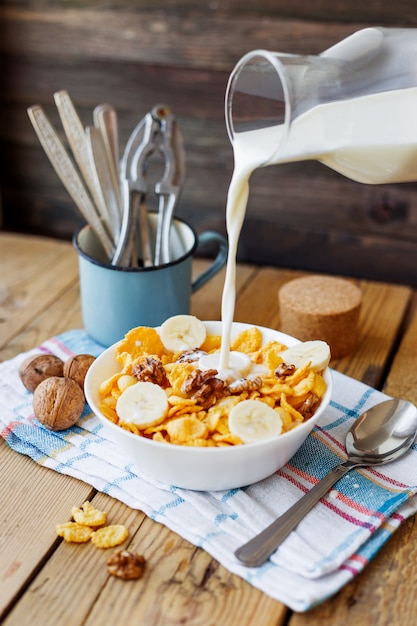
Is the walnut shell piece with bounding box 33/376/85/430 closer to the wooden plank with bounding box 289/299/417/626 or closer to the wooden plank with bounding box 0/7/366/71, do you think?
the wooden plank with bounding box 289/299/417/626

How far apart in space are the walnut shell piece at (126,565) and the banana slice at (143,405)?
134 mm

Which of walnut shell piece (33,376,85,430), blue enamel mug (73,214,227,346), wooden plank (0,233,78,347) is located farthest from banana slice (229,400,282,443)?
wooden plank (0,233,78,347)

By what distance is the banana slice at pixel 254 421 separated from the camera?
0.79 metres

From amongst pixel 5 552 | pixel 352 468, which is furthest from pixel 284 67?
pixel 5 552

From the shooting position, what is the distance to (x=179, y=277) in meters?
1.12

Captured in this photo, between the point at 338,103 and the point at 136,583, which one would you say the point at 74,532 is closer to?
the point at 136,583

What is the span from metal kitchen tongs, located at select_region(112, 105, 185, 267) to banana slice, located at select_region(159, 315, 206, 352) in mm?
221

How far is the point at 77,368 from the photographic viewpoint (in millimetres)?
1006

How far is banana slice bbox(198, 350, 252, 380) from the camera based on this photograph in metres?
0.88

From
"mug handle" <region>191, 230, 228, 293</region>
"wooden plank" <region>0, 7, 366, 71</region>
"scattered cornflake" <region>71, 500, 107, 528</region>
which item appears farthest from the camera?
"wooden plank" <region>0, 7, 366, 71</region>

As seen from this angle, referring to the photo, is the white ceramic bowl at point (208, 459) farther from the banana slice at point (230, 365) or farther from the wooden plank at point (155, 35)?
the wooden plank at point (155, 35)

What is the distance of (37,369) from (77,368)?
0.06m

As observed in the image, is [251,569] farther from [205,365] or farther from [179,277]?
[179,277]

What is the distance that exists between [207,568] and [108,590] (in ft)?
0.32
